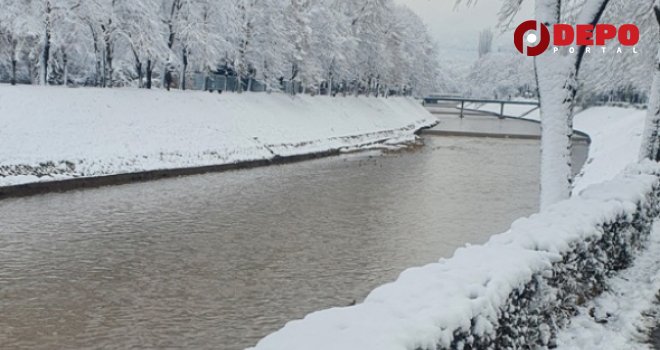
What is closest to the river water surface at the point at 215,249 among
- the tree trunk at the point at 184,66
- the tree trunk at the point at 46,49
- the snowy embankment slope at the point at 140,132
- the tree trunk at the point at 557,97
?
the snowy embankment slope at the point at 140,132

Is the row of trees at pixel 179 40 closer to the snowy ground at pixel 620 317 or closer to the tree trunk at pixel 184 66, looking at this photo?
the tree trunk at pixel 184 66

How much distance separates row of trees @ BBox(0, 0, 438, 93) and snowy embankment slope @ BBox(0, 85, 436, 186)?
10.7 ft

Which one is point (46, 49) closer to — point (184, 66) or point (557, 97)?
point (184, 66)

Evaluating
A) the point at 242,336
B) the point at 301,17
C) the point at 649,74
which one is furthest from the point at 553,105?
the point at 301,17

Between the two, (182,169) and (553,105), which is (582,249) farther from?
(182,169)

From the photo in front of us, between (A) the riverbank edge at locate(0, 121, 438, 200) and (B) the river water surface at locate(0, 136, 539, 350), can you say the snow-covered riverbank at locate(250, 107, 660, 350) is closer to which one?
(B) the river water surface at locate(0, 136, 539, 350)

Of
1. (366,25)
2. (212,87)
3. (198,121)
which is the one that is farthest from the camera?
(212,87)

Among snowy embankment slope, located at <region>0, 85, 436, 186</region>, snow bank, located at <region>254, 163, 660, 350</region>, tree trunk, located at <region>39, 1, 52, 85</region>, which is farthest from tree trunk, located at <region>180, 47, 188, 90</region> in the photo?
snow bank, located at <region>254, 163, 660, 350</region>

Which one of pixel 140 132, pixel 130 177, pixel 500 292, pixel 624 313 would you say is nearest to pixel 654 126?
pixel 624 313

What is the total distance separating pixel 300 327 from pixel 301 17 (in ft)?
170

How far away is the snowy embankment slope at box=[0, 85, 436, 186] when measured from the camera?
23.6m

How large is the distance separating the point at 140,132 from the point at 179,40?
1322cm

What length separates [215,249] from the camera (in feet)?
48.5

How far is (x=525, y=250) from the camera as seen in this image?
7027 millimetres
